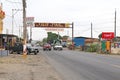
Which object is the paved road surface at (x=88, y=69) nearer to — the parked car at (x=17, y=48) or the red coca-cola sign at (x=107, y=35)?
the parked car at (x=17, y=48)

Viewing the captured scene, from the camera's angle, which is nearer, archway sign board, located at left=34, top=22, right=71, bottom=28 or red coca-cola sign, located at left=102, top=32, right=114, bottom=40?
red coca-cola sign, located at left=102, top=32, right=114, bottom=40

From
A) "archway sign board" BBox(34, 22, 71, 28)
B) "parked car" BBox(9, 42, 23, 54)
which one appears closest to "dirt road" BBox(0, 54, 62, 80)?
"parked car" BBox(9, 42, 23, 54)

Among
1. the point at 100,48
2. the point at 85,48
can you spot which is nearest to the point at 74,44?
the point at 85,48

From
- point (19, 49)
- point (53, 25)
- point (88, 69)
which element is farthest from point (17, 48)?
point (53, 25)

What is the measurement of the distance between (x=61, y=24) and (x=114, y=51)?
40.4 meters

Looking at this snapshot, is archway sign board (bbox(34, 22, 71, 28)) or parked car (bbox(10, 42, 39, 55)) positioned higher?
archway sign board (bbox(34, 22, 71, 28))

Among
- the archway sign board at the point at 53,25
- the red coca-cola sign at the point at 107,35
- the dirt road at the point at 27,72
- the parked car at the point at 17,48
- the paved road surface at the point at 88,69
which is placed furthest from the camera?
the archway sign board at the point at 53,25

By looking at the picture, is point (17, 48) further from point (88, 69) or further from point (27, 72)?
point (27, 72)

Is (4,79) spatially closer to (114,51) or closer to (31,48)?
(31,48)

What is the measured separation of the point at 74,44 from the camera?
347ft

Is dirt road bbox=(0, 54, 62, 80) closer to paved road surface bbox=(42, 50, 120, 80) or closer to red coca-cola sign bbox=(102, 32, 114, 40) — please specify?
paved road surface bbox=(42, 50, 120, 80)

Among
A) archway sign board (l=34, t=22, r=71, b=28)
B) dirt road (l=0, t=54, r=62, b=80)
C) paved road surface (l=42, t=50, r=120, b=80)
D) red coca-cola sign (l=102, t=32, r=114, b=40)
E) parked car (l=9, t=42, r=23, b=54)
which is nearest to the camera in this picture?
dirt road (l=0, t=54, r=62, b=80)

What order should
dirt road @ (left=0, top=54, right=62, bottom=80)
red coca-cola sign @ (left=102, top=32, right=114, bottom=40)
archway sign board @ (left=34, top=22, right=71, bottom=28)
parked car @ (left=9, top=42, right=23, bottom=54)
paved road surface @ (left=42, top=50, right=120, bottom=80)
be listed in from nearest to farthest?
1. dirt road @ (left=0, top=54, right=62, bottom=80)
2. paved road surface @ (left=42, top=50, right=120, bottom=80)
3. parked car @ (left=9, top=42, right=23, bottom=54)
4. red coca-cola sign @ (left=102, top=32, right=114, bottom=40)
5. archway sign board @ (left=34, top=22, right=71, bottom=28)

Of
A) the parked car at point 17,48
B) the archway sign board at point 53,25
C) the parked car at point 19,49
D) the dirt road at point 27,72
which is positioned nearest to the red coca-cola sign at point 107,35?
the parked car at point 19,49
